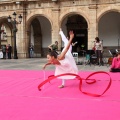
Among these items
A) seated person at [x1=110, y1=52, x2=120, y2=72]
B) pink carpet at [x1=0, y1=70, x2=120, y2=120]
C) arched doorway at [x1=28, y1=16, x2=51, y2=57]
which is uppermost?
arched doorway at [x1=28, y1=16, x2=51, y2=57]

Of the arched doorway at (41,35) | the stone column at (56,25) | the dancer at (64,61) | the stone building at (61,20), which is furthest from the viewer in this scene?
the arched doorway at (41,35)

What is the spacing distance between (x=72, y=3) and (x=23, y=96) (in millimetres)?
19086

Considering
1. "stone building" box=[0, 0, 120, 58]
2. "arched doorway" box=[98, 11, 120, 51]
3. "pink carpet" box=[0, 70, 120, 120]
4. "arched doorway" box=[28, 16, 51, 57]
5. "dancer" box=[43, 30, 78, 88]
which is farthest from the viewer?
"arched doorway" box=[28, 16, 51, 57]

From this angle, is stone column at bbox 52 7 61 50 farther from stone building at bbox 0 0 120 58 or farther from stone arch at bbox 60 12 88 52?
stone arch at bbox 60 12 88 52

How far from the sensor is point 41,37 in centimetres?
3141

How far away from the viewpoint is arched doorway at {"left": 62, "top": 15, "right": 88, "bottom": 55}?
3058 cm

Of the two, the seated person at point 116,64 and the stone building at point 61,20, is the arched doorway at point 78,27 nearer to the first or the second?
the stone building at point 61,20

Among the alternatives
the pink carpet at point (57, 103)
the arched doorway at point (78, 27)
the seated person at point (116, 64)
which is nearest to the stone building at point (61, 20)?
the arched doorway at point (78, 27)

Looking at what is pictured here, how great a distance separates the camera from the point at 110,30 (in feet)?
94.1

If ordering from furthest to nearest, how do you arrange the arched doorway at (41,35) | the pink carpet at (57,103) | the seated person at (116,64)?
the arched doorway at (41,35) < the seated person at (116,64) < the pink carpet at (57,103)

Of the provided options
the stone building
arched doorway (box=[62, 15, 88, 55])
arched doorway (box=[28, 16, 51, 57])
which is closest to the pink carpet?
the stone building

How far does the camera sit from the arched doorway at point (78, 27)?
30.6 metres

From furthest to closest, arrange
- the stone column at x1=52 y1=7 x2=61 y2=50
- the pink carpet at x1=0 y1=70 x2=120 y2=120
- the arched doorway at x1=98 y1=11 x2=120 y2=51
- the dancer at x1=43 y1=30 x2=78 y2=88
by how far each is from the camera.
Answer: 1. the arched doorway at x1=98 y1=11 x2=120 y2=51
2. the stone column at x1=52 y1=7 x2=61 y2=50
3. the dancer at x1=43 y1=30 x2=78 y2=88
4. the pink carpet at x1=0 y1=70 x2=120 y2=120

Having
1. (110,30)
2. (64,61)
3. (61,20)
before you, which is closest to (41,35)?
(61,20)
